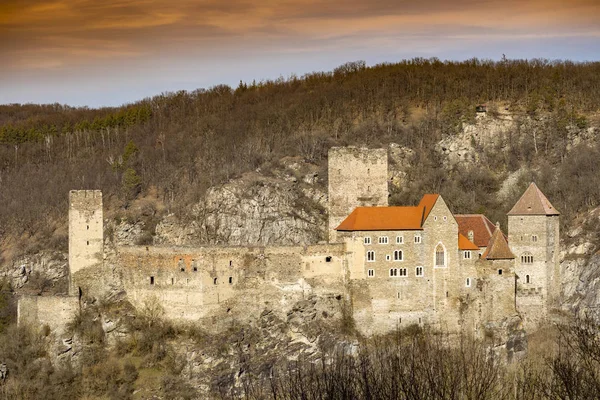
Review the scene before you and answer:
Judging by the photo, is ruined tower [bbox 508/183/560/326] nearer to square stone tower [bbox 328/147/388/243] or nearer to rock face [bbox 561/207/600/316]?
rock face [bbox 561/207/600/316]

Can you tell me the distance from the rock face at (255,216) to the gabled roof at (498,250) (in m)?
20.1

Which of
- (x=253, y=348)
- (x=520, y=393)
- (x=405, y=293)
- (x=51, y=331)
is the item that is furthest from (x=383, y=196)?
(x=520, y=393)

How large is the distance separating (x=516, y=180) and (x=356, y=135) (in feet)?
59.3

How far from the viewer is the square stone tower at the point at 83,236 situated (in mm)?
71812

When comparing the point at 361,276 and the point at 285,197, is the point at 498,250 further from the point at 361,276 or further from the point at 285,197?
the point at 285,197

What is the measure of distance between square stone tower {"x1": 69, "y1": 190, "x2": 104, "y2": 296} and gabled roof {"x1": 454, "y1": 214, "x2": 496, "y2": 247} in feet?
72.1

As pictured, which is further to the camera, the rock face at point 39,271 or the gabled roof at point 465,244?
the rock face at point 39,271

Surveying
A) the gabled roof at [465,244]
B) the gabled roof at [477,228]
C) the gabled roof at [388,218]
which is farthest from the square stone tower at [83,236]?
the gabled roof at [477,228]

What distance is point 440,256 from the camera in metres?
71.7

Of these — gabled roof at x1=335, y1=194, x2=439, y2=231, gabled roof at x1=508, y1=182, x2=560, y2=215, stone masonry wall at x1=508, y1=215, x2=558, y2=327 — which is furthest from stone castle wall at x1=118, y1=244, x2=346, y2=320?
gabled roof at x1=508, y1=182, x2=560, y2=215

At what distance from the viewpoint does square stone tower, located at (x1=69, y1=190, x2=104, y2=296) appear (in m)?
71.8

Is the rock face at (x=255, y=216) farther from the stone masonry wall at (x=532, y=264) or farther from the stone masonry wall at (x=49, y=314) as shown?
the stone masonry wall at (x=49, y=314)

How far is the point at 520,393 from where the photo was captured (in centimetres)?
4966

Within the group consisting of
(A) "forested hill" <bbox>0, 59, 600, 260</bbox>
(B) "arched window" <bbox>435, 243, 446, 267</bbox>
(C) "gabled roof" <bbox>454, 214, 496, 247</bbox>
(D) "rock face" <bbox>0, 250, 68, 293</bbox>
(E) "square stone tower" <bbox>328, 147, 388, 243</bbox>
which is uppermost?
A: (A) "forested hill" <bbox>0, 59, 600, 260</bbox>
